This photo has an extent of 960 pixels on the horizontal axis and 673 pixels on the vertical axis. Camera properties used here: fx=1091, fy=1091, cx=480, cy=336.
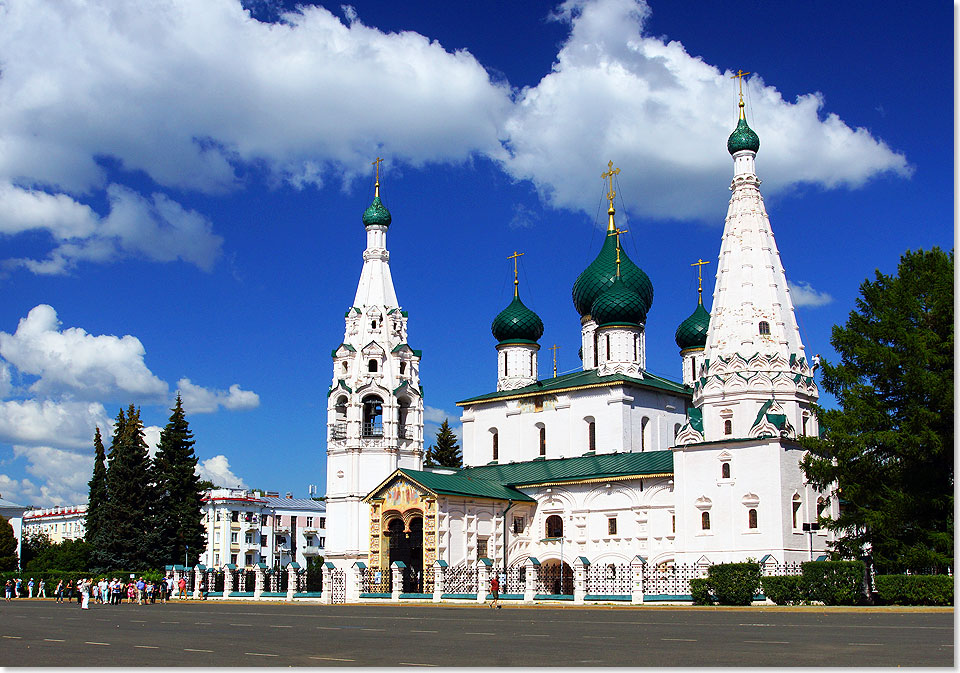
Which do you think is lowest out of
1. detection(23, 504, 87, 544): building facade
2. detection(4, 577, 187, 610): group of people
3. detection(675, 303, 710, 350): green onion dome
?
detection(4, 577, 187, 610): group of people

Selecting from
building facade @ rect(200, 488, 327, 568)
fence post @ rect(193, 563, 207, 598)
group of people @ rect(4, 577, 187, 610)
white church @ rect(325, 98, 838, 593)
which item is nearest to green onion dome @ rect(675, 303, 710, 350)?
white church @ rect(325, 98, 838, 593)

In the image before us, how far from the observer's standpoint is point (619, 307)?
149ft

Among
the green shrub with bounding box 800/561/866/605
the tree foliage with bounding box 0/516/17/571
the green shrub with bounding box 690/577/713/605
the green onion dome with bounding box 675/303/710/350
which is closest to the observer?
the green shrub with bounding box 800/561/866/605

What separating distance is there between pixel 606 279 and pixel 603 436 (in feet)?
24.7

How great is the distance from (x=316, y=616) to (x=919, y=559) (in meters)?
14.8

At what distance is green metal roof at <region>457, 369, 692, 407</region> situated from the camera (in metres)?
43.4

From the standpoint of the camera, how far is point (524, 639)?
1638cm

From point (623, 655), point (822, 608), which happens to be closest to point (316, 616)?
point (822, 608)

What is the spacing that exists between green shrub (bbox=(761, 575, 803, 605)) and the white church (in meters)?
5.09


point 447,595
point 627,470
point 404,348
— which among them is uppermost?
point 404,348

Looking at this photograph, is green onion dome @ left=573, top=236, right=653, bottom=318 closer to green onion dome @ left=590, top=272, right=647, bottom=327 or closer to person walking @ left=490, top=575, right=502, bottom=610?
green onion dome @ left=590, top=272, right=647, bottom=327

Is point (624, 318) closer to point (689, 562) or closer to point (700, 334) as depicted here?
point (700, 334)

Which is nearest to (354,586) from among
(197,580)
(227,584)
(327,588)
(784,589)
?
(327,588)

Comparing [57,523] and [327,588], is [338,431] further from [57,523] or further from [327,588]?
[57,523]
